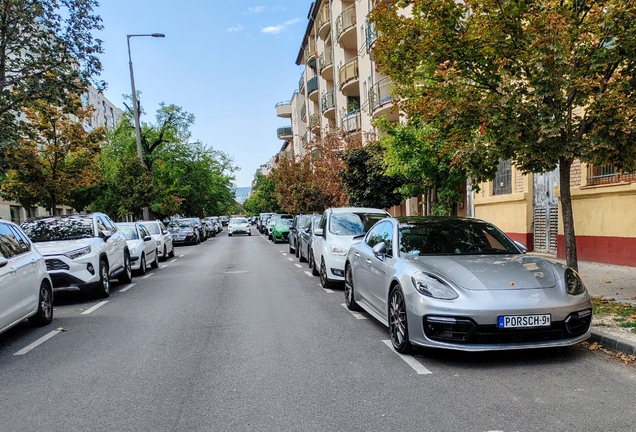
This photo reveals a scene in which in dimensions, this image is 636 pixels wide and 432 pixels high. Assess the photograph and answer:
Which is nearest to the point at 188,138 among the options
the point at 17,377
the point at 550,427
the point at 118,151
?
the point at 118,151

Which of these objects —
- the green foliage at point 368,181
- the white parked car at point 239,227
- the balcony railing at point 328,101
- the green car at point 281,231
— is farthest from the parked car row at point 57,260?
the white parked car at point 239,227

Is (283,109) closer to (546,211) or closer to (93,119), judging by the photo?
(93,119)

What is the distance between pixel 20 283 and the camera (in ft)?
23.7

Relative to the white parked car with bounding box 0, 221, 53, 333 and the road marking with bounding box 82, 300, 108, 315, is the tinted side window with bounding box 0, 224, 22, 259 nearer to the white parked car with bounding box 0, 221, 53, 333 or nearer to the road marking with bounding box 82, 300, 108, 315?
the white parked car with bounding box 0, 221, 53, 333

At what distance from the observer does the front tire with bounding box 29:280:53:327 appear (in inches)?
313

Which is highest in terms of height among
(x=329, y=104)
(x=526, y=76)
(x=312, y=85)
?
(x=312, y=85)

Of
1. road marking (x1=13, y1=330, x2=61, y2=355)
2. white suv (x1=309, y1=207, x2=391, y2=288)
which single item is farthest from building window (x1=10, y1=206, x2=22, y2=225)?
road marking (x1=13, y1=330, x2=61, y2=355)

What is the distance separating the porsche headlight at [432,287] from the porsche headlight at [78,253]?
7093 mm

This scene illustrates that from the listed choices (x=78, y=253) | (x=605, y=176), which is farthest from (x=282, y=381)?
(x=605, y=176)

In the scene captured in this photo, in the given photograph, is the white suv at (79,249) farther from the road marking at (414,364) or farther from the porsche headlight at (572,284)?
the porsche headlight at (572,284)

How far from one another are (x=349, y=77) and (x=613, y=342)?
2762 centimetres

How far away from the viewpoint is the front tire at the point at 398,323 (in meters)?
5.73

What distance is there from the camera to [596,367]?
205 inches

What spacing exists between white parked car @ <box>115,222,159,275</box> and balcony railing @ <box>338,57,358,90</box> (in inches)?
704
